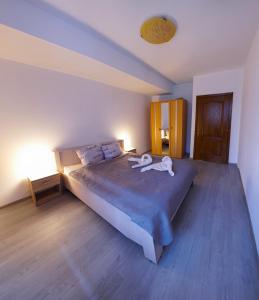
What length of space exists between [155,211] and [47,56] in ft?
8.09

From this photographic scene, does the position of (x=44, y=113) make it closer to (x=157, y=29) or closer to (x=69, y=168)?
(x=69, y=168)

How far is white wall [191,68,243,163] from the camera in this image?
3.80 m

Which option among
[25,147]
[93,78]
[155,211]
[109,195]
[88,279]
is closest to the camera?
[88,279]

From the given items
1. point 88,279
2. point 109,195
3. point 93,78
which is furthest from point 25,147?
point 88,279

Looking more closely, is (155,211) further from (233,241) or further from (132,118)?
(132,118)

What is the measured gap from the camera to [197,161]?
14.6 feet

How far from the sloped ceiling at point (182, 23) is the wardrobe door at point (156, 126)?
193cm

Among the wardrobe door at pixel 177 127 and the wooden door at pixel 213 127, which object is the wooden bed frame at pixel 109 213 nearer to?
the wardrobe door at pixel 177 127

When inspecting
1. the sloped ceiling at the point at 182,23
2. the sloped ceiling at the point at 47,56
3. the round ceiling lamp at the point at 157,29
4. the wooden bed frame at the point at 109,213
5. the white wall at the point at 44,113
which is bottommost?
the wooden bed frame at the point at 109,213

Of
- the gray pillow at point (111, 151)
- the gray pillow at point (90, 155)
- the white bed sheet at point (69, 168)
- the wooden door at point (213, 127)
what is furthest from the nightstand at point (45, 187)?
the wooden door at point (213, 127)

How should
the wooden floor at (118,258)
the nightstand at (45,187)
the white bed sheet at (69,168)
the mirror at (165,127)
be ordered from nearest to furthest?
the wooden floor at (118,258) → the nightstand at (45,187) → the white bed sheet at (69,168) → the mirror at (165,127)

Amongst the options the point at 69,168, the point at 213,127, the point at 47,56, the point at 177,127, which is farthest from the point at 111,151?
the point at 213,127

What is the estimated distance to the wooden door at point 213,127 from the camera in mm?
4023

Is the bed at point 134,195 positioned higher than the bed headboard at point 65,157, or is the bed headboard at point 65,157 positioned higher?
the bed headboard at point 65,157
